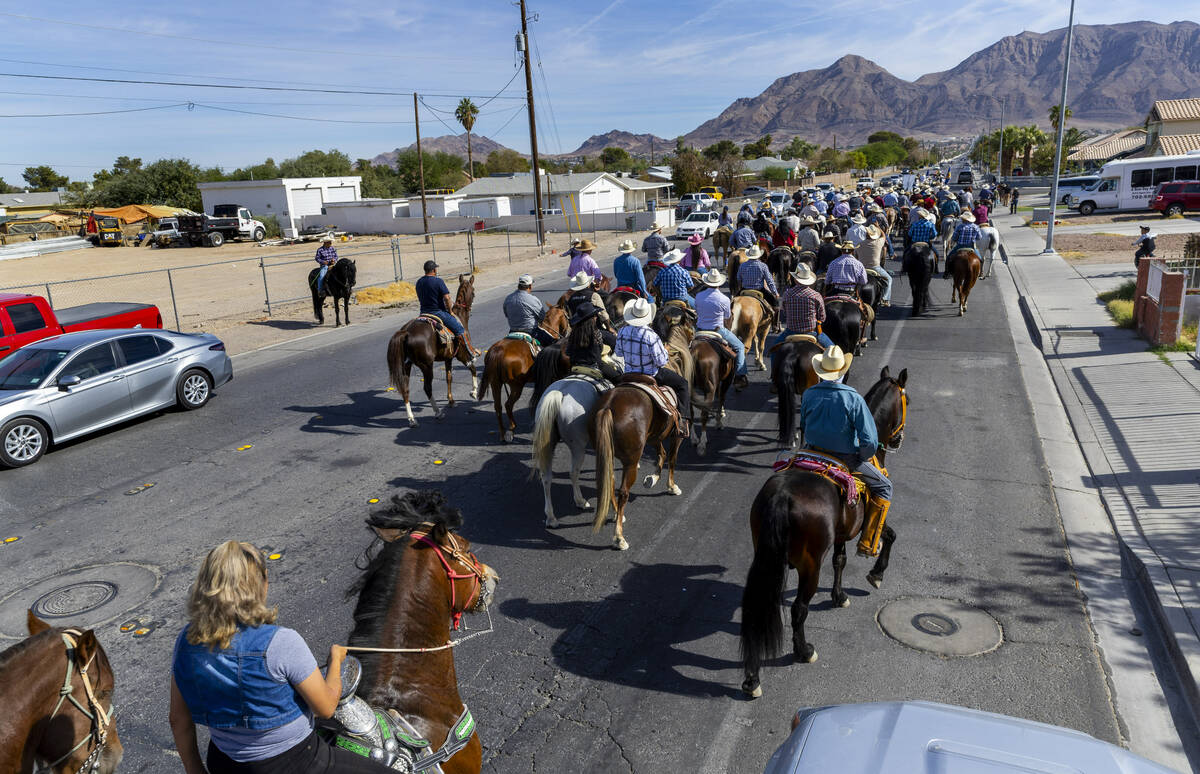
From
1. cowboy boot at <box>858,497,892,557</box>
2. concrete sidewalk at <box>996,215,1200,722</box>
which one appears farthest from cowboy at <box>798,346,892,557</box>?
concrete sidewalk at <box>996,215,1200,722</box>

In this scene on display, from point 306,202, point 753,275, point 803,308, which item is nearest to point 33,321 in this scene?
point 753,275

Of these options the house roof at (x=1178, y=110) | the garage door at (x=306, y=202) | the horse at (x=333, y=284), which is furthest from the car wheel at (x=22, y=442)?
the house roof at (x=1178, y=110)

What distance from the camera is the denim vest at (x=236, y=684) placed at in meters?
2.79

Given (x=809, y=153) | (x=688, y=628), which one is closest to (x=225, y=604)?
(x=688, y=628)

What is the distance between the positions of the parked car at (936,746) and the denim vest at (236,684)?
6.63ft

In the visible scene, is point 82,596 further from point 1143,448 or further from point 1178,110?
point 1178,110

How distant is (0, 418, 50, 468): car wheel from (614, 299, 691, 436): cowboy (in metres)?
8.28

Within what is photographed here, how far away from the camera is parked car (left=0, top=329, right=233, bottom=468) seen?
10.3 metres

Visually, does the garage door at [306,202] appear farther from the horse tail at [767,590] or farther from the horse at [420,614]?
the horse at [420,614]

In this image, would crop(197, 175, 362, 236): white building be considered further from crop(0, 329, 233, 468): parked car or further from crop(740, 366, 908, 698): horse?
crop(740, 366, 908, 698): horse

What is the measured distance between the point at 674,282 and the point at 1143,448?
7.02 metres

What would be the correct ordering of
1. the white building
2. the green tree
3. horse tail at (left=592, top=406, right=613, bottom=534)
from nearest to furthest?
horse tail at (left=592, top=406, right=613, bottom=534), the white building, the green tree

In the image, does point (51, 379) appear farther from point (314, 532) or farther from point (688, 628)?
point (688, 628)

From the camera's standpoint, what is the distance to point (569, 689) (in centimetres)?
539
